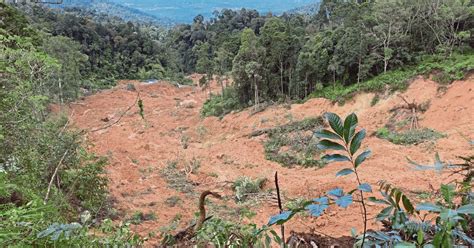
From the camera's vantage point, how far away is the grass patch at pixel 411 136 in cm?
1079

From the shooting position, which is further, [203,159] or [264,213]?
[203,159]

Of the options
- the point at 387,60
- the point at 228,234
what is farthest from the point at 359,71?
the point at 228,234

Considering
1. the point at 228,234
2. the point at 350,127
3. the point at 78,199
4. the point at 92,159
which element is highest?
the point at 350,127

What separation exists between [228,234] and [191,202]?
8179mm

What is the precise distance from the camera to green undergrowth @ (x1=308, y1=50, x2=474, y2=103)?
1291 centimetres

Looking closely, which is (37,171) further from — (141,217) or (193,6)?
(193,6)

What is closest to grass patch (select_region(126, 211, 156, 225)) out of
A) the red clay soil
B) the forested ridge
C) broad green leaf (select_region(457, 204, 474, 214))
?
the red clay soil

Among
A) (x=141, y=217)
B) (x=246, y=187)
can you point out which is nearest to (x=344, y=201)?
(x=141, y=217)

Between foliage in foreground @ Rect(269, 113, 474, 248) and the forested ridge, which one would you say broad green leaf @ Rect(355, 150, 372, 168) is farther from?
the forested ridge

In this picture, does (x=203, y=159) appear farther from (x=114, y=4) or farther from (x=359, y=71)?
(x=114, y=4)

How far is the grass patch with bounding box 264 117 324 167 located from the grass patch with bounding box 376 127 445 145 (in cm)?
224

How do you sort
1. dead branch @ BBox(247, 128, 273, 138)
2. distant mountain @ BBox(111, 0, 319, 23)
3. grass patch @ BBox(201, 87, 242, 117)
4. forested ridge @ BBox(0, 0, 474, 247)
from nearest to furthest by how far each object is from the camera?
1. forested ridge @ BBox(0, 0, 474, 247)
2. dead branch @ BBox(247, 128, 273, 138)
3. grass patch @ BBox(201, 87, 242, 117)
4. distant mountain @ BBox(111, 0, 319, 23)

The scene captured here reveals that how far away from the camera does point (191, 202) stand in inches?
369

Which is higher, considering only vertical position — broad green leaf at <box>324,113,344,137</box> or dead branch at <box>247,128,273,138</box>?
broad green leaf at <box>324,113,344,137</box>
